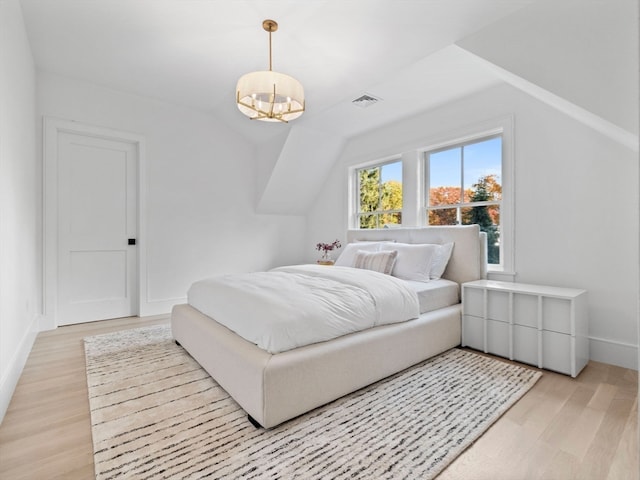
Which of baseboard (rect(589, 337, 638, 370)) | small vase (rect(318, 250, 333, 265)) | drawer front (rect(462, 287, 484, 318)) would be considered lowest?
baseboard (rect(589, 337, 638, 370))

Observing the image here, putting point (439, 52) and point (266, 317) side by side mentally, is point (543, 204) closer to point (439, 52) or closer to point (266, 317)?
point (439, 52)

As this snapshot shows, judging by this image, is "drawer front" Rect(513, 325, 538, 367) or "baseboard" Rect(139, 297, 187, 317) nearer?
"drawer front" Rect(513, 325, 538, 367)

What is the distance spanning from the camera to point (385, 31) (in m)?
2.47

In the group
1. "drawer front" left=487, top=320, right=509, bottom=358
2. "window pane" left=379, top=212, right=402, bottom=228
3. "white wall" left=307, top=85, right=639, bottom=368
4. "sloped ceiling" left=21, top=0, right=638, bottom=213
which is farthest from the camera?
"window pane" left=379, top=212, right=402, bottom=228

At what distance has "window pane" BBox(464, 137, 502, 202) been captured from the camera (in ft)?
10.4

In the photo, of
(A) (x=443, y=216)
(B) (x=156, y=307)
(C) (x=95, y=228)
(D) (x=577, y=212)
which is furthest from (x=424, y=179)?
(C) (x=95, y=228)

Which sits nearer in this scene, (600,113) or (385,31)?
(600,113)

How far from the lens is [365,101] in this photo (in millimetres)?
3592

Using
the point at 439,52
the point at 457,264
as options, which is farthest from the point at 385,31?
the point at 457,264

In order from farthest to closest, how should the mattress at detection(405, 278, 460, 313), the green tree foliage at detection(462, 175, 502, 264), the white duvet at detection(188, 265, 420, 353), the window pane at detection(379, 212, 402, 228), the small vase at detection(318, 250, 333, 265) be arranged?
the small vase at detection(318, 250, 333, 265) < the window pane at detection(379, 212, 402, 228) < the green tree foliage at detection(462, 175, 502, 264) < the mattress at detection(405, 278, 460, 313) < the white duvet at detection(188, 265, 420, 353)

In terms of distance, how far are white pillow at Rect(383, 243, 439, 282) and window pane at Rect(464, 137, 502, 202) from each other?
2.57 ft

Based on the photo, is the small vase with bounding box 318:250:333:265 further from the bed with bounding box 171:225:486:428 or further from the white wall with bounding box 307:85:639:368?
the white wall with bounding box 307:85:639:368

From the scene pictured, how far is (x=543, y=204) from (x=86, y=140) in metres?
4.90

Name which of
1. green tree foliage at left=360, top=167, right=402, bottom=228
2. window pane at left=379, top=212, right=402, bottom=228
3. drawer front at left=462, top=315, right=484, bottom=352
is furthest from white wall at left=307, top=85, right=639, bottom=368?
window pane at left=379, top=212, right=402, bottom=228
